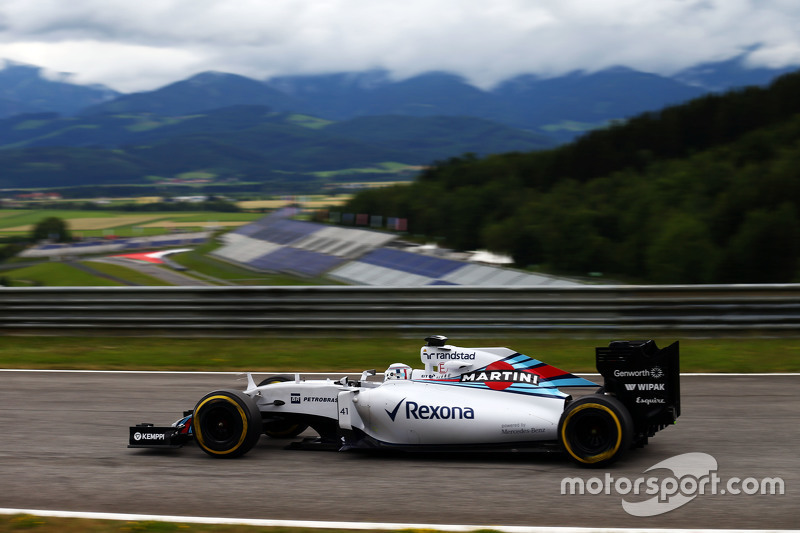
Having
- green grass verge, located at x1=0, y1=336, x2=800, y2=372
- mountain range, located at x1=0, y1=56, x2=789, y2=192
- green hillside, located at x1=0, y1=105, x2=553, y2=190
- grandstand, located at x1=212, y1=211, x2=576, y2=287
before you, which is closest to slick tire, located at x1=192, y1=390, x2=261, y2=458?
green grass verge, located at x1=0, y1=336, x2=800, y2=372

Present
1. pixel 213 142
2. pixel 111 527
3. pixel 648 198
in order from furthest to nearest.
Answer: pixel 648 198 < pixel 213 142 < pixel 111 527

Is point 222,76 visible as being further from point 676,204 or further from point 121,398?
point 121,398

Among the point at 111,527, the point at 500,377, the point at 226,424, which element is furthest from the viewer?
the point at 226,424

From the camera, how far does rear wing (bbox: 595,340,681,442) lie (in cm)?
585

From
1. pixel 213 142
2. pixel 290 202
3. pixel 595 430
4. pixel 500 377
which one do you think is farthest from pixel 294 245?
pixel 213 142

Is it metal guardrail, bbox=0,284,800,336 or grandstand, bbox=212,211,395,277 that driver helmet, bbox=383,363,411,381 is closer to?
metal guardrail, bbox=0,284,800,336

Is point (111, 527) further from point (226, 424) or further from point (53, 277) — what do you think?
point (53, 277)

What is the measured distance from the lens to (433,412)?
6.07 m

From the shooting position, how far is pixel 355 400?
20.6ft

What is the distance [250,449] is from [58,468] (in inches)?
58.3

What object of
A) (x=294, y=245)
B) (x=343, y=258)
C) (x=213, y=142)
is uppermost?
(x=213, y=142)

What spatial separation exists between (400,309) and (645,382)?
244 inches

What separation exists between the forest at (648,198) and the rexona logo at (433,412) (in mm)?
8692

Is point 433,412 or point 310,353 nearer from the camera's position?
point 433,412
